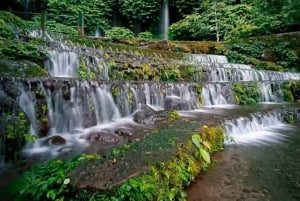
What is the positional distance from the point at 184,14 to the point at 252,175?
21650 mm

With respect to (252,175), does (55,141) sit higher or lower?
higher

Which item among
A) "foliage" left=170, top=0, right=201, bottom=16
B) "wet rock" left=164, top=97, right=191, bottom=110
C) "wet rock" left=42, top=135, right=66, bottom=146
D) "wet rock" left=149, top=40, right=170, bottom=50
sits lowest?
"wet rock" left=42, top=135, right=66, bottom=146

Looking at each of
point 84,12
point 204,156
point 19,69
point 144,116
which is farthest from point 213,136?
point 84,12

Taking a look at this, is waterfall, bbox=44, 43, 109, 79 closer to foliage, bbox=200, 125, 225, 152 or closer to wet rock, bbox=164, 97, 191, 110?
wet rock, bbox=164, 97, 191, 110

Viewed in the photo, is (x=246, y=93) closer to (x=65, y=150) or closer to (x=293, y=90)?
(x=293, y=90)

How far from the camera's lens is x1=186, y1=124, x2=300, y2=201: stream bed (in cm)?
328

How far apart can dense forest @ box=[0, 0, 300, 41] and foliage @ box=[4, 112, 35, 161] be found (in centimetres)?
1307

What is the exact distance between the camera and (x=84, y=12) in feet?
70.2

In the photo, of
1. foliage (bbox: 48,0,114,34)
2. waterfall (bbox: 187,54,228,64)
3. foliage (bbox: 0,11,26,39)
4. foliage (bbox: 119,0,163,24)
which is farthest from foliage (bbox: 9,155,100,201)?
foliage (bbox: 119,0,163,24)

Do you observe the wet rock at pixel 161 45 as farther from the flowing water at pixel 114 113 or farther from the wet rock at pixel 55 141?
the wet rock at pixel 55 141

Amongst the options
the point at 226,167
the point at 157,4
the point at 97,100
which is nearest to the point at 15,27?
the point at 97,100

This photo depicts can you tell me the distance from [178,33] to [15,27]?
13002mm

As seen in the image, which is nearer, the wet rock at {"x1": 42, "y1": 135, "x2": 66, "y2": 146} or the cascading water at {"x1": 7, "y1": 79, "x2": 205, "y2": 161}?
the wet rock at {"x1": 42, "y1": 135, "x2": 66, "y2": 146}

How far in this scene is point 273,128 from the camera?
6922 millimetres
